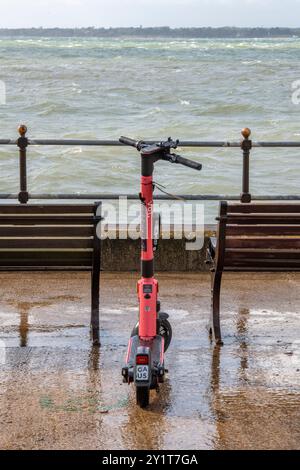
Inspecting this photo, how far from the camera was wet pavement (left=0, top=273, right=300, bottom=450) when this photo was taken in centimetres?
486

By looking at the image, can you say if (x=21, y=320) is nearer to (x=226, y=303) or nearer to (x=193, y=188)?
(x=226, y=303)

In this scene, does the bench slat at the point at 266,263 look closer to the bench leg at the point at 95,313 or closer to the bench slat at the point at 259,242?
the bench slat at the point at 259,242

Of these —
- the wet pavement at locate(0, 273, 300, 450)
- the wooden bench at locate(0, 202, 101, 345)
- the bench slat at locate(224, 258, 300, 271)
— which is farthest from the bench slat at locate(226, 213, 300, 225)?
the wooden bench at locate(0, 202, 101, 345)

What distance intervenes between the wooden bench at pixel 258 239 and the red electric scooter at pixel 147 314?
75 cm

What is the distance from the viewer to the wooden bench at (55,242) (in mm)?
6293

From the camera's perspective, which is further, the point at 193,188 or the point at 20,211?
the point at 193,188

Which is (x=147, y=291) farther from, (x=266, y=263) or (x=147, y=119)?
(x=147, y=119)

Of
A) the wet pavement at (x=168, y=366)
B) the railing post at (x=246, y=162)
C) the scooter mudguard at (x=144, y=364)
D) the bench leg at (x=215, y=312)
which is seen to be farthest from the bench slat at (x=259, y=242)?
the railing post at (x=246, y=162)

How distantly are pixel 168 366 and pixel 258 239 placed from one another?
1016 millimetres

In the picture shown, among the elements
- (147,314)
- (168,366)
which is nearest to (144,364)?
(147,314)

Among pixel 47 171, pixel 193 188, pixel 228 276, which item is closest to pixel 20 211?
pixel 228 276

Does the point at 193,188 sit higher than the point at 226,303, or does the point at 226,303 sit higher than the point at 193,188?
the point at 226,303

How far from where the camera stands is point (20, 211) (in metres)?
6.43
